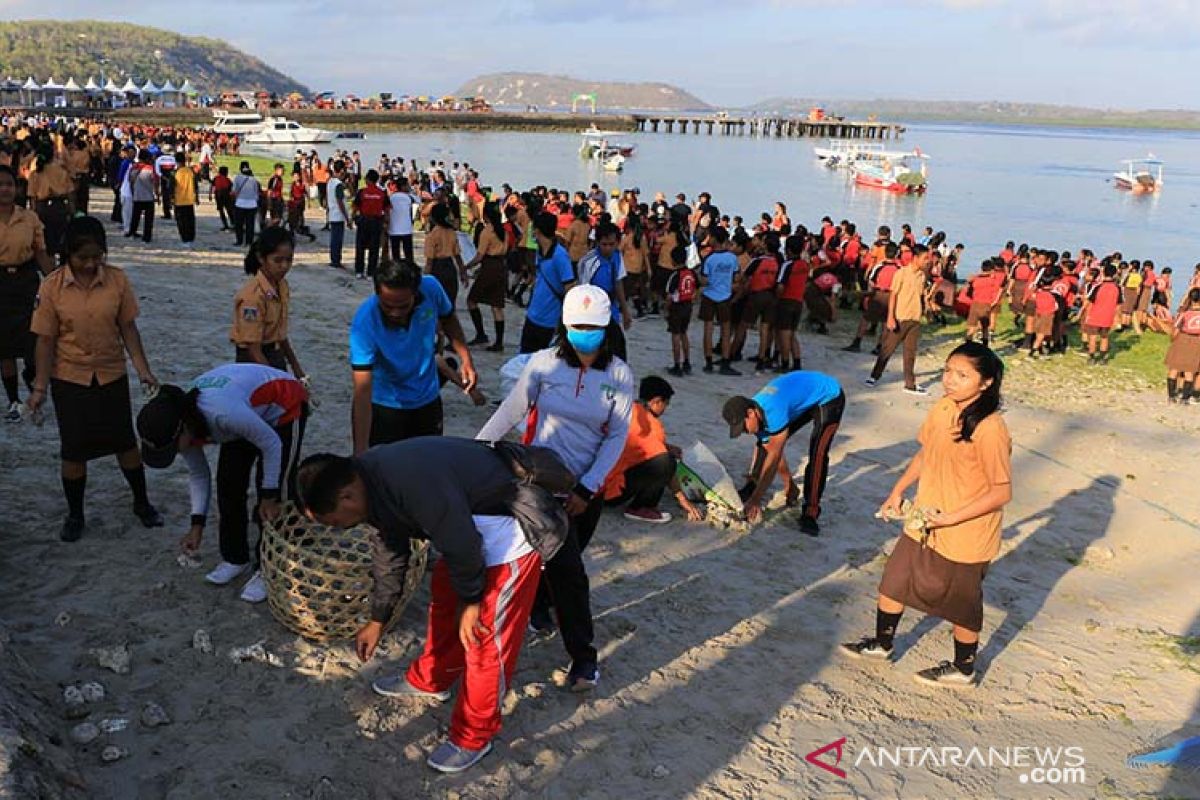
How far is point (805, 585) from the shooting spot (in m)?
5.28

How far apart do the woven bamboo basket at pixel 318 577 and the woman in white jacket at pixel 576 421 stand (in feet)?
2.54

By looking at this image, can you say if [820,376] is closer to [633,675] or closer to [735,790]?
[633,675]

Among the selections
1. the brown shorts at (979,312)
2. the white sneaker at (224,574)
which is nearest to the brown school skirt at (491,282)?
the white sneaker at (224,574)

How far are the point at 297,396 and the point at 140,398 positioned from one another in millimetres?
3422

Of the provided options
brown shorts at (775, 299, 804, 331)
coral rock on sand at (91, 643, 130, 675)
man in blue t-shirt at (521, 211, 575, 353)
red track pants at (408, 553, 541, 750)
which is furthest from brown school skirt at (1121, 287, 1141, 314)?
coral rock on sand at (91, 643, 130, 675)

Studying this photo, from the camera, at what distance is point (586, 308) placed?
3.57 metres

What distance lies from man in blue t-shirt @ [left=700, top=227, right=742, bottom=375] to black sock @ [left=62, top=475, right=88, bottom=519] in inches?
260

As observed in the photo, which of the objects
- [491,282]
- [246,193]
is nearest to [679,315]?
[491,282]

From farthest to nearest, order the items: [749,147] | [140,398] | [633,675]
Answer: [749,147], [140,398], [633,675]

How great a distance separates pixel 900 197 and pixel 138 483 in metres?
43.8

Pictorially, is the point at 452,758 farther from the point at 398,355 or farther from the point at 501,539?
the point at 398,355

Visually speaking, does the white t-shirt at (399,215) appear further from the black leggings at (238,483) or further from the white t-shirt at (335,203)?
the black leggings at (238,483)

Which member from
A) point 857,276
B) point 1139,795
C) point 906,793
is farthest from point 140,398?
point 857,276

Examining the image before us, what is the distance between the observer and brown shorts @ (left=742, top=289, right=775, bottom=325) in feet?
33.1
